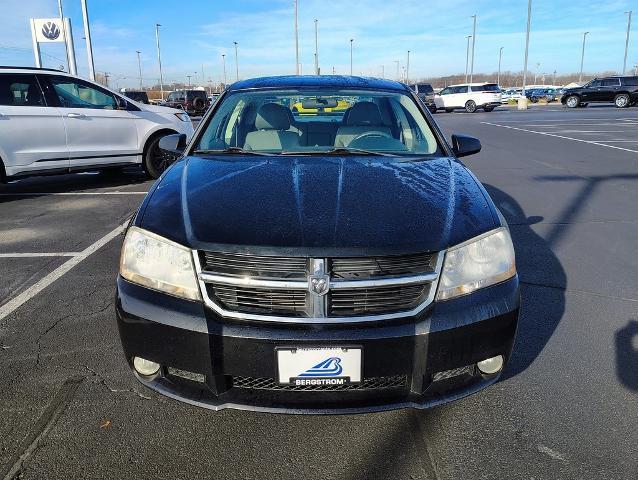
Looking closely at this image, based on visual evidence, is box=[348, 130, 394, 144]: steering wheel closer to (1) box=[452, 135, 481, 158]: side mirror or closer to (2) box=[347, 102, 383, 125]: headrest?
(2) box=[347, 102, 383, 125]: headrest

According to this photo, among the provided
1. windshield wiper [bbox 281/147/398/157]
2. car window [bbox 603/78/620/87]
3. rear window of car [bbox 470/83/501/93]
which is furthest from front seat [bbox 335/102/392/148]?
car window [bbox 603/78/620/87]

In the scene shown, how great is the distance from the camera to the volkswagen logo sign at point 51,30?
21969mm

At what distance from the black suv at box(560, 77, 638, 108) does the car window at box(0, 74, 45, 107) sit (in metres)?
34.7

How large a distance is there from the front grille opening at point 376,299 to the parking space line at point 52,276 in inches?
108

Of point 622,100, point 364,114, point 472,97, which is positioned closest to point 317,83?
point 364,114

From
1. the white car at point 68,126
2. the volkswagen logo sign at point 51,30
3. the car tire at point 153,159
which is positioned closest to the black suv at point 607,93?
the volkswagen logo sign at point 51,30

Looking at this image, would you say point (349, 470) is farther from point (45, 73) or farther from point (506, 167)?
point (506, 167)

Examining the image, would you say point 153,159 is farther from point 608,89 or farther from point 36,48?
point 608,89

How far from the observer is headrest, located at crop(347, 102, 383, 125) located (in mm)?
3725

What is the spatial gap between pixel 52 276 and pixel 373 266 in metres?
3.38

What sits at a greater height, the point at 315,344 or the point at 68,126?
the point at 68,126

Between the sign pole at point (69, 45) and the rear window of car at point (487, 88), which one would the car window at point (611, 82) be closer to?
the rear window of car at point (487, 88)

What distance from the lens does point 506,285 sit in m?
2.27

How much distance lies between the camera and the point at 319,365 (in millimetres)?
2014
